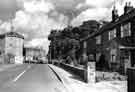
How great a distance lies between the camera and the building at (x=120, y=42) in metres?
23.3

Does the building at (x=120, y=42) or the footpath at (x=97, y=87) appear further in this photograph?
the building at (x=120, y=42)

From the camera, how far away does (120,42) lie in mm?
26078

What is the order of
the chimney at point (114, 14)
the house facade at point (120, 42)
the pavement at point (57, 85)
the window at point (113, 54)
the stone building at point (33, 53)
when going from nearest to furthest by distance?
the pavement at point (57, 85) → the house facade at point (120, 42) → the window at point (113, 54) → the chimney at point (114, 14) → the stone building at point (33, 53)

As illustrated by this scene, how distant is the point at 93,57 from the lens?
1534 inches

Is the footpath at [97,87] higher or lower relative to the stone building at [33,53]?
lower

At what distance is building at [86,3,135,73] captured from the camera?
23266 millimetres

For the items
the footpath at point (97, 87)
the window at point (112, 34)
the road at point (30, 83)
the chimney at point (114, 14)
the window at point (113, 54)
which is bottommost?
the road at point (30, 83)

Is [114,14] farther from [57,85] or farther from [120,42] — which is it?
[57,85]

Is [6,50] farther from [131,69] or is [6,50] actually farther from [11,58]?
[131,69]

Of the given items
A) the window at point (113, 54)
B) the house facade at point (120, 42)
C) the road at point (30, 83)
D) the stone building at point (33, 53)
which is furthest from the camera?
the stone building at point (33, 53)

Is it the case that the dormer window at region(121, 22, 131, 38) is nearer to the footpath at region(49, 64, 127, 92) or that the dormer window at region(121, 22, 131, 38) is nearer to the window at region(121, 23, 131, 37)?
the window at region(121, 23, 131, 37)

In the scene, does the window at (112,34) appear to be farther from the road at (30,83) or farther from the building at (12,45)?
the building at (12,45)

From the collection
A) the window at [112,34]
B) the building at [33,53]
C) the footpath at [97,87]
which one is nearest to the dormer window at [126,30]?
the window at [112,34]

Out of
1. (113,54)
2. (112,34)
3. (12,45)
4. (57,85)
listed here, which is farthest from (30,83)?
(12,45)
